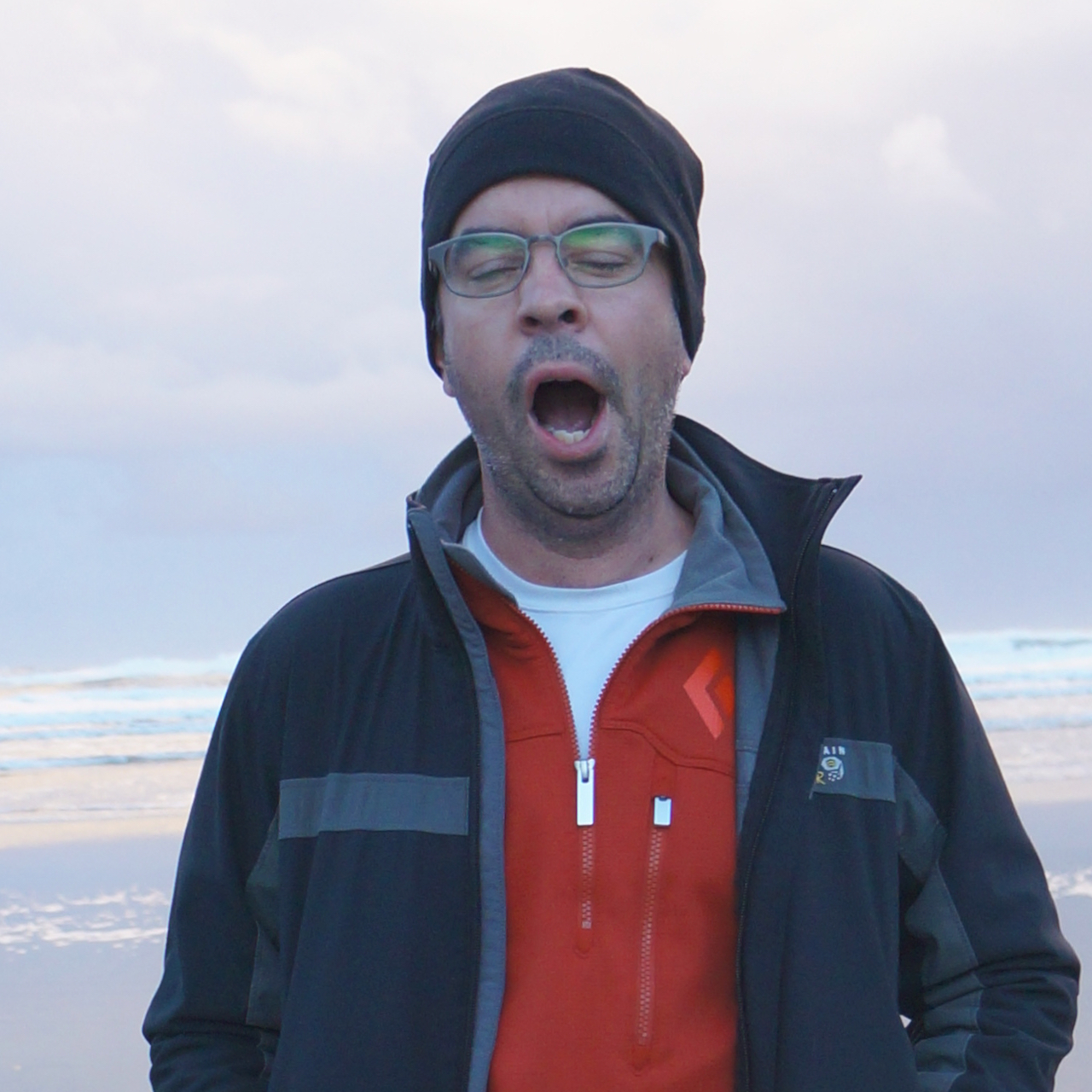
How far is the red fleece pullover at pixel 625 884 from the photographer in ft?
→ 6.94

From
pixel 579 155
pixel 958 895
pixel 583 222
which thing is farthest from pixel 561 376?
pixel 958 895

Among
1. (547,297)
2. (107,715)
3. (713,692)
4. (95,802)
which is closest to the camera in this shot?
(713,692)

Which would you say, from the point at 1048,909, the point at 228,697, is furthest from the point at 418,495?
the point at 1048,909

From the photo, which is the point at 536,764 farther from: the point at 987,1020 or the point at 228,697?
the point at 987,1020

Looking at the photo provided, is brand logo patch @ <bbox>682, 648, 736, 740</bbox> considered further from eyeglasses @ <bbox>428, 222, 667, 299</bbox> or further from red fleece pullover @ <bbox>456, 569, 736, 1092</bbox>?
eyeglasses @ <bbox>428, 222, 667, 299</bbox>

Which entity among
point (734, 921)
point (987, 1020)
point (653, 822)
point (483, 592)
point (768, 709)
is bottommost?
point (987, 1020)

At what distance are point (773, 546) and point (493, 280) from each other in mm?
632

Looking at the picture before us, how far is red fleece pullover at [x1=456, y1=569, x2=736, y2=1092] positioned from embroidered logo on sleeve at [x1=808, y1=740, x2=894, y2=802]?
138 mm

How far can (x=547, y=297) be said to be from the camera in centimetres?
245

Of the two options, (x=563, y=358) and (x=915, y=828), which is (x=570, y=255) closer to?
(x=563, y=358)

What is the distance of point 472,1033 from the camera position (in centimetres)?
213

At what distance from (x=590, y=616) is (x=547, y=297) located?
0.52 m

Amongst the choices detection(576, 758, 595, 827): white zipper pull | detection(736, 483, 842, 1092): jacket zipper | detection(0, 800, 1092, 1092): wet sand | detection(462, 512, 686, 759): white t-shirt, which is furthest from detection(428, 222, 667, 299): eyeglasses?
detection(0, 800, 1092, 1092): wet sand

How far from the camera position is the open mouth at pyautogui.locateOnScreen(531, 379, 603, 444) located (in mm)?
2541
